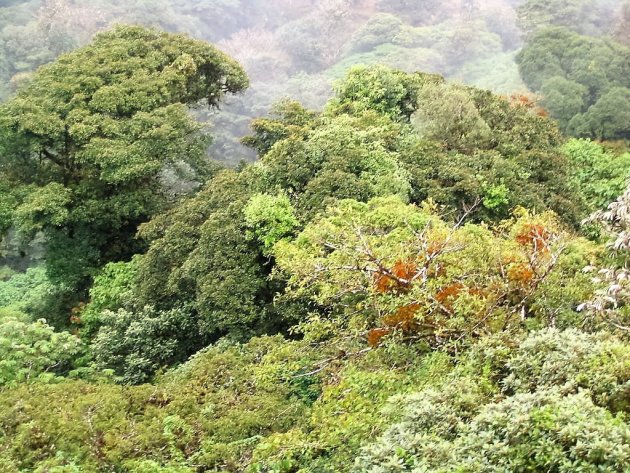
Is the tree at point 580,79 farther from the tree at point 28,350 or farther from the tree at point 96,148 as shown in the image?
the tree at point 28,350

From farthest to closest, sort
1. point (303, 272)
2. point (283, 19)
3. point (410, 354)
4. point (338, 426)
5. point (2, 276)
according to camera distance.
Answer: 1. point (283, 19)
2. point (2, 276)
3. point (303, 272)
4. point (410, 354)
5. point (338, 426)

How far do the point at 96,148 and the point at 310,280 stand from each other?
6381 mm

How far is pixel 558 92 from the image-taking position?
21984 mm

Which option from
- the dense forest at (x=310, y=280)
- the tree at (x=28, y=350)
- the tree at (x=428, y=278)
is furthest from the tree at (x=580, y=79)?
the tree at (x=28, y=350)

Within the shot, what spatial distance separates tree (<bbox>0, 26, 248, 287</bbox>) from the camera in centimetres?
1191

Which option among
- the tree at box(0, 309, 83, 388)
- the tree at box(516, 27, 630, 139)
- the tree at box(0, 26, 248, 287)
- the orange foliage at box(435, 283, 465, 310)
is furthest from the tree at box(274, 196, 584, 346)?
the tree at box(516, 27, 630, 139)

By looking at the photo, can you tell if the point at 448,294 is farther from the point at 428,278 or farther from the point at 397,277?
the point at 397,277

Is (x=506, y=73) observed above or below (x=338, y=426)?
below

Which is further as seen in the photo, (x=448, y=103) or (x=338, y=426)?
(x=448, y=103)

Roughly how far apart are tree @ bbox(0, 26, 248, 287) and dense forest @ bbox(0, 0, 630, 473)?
2.2 inches

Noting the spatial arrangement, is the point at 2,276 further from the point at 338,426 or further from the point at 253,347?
the point at 338,426

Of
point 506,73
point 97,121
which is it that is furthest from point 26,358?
point 506,73

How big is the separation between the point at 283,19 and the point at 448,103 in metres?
39.0

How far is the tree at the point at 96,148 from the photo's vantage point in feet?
39.1
